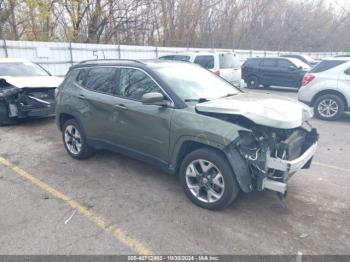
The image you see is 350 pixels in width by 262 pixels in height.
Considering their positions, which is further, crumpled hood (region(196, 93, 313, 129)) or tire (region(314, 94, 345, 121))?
tire (region(314, 94, 345, 121))

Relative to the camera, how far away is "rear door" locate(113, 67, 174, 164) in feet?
11.3

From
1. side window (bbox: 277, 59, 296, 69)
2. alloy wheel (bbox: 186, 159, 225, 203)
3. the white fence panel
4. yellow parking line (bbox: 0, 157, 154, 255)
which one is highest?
the white fence panel

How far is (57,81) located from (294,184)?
652 centimetres

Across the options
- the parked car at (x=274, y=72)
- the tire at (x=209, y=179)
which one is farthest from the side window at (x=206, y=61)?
the tire at (x=209, y=179)

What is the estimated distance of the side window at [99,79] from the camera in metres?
4.08

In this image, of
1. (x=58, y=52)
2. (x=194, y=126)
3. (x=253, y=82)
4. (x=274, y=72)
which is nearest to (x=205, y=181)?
(x=194, y=126)

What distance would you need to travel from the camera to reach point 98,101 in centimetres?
415

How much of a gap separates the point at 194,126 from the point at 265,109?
0.81 m

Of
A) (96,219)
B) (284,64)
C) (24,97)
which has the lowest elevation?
(96,219)

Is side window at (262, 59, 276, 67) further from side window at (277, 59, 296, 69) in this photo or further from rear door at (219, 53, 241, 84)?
rear door at (219, 53, 241, 84)

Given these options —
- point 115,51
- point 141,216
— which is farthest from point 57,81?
point 115,51

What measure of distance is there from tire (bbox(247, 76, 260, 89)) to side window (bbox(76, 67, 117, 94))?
1105 centimetres

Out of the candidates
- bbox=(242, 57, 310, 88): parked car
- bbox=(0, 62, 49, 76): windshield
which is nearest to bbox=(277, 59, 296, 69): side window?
bbox=(242, 57, 310, 88): parked car

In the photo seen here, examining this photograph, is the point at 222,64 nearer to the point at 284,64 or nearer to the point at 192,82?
the point at 284,64
